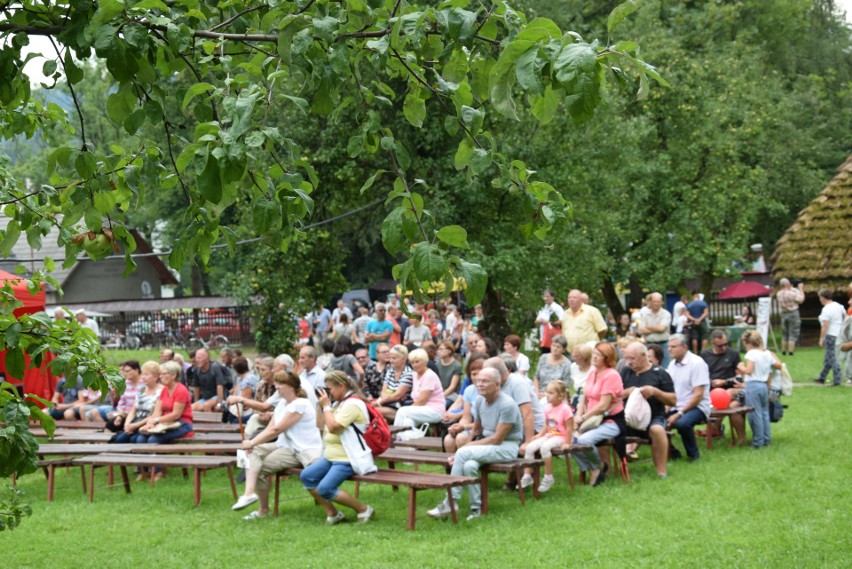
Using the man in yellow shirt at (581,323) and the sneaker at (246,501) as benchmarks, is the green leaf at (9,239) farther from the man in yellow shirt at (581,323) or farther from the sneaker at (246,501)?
the man in yellow shirt at (581,323)

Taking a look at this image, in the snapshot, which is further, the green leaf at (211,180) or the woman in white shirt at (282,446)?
the woman in white shirt at (282,446)

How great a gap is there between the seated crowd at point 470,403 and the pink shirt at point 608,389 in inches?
0.6

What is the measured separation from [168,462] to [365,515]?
241 centimetres

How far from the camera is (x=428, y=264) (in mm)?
3299

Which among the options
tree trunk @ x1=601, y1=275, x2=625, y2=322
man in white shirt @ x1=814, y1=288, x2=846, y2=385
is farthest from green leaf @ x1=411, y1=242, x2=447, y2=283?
tree trunk @ x1=601, y1=275, x2=625, y2=322

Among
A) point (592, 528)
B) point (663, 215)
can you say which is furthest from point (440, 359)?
point (663, 215)

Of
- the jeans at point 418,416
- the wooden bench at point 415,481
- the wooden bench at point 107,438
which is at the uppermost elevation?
the jeans at point 418,416

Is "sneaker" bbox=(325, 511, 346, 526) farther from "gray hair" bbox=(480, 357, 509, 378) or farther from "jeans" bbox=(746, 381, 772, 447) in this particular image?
"jeans" bbox=(746, 381, 772, 447)

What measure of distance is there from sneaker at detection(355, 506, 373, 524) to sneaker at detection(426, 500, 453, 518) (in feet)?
1.84

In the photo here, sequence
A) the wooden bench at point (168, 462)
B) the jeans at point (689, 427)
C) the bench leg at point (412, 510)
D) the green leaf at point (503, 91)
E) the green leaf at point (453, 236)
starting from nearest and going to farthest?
the green leaf at point (503, 91) < the green leaf at point (453, 236) < the bench leg at point (412, 510) < the wooden bench at point (168, 462) < the jeans at point (689, 427)

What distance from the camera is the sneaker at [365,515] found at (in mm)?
10156

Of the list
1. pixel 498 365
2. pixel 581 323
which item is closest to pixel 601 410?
pixel 498 365

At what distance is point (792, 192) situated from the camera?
3909 cm

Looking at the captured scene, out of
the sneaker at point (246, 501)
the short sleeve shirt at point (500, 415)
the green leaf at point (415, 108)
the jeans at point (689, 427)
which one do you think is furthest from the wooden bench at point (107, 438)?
the green leaf at point (415, 108)
